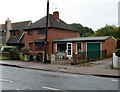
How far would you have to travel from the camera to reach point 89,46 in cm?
3053

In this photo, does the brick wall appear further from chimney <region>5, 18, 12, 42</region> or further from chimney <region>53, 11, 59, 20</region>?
chimney <region>5, 18, 12, 42</region>

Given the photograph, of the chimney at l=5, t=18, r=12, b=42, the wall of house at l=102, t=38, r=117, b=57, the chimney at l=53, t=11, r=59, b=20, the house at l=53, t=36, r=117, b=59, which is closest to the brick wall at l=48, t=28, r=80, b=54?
the house at l=53, t=36, r=117, b=59

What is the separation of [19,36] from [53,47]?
14175 millimetres

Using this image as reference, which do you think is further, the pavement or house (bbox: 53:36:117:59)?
house (bbox: 53:36:117:59)

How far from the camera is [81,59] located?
24703 mm

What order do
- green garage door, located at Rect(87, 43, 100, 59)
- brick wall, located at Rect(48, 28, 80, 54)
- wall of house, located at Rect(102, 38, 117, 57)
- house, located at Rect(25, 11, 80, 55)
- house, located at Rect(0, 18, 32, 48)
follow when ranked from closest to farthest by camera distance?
green garage door, located at Rect(87, 43, 100, 59) < wall of house, located at Rect(102, 38, 117, 57) < brick wall, located at Rect(48, 28, 80, 54) < house, located at Rect(25, 11, 80, 55) < house, located at Rect(0, 18, 32, 48)

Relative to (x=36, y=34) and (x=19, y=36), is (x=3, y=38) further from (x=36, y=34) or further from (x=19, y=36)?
(x=36, y=34)

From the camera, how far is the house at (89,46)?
2842 centimetres

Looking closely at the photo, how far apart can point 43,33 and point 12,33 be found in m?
14.3

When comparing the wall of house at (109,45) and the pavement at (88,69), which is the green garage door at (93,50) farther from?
the pavement at (88,69)

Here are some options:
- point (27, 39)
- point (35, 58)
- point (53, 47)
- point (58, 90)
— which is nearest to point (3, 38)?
point (27, 39)


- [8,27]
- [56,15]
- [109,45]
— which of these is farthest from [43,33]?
[8,27]

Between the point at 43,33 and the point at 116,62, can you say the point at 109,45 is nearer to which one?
the point at 116,62

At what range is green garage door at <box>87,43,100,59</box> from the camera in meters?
27.5
